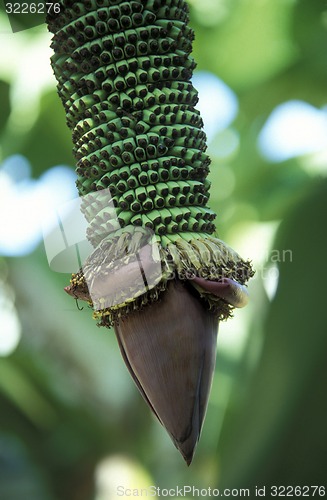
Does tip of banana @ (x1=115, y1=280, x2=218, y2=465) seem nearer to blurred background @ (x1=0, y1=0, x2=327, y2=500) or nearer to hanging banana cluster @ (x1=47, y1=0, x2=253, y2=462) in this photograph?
hanging banana cluster @ (x1=47, y1=0, x2=253, y2=462)

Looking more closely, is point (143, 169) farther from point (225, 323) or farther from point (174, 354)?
point (225, 323)

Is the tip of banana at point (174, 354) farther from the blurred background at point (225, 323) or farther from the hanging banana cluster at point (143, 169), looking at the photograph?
the blurred background at point (225, 323)

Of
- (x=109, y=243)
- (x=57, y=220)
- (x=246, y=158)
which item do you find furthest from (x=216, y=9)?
(x=109, y=243)

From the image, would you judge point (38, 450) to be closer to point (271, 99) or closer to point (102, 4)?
point (271, 99)

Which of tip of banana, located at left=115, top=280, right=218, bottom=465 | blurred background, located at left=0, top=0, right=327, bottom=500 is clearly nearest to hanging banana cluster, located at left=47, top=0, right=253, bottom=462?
tip of banana, located at left=115, top=280, right=218, bottom=465

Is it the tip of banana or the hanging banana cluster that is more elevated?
the hanging banana cluster

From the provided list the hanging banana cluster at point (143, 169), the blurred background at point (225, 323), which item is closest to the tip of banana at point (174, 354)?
the hanging banana cluster at point (143, 169)

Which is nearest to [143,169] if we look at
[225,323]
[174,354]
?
[174,354]
